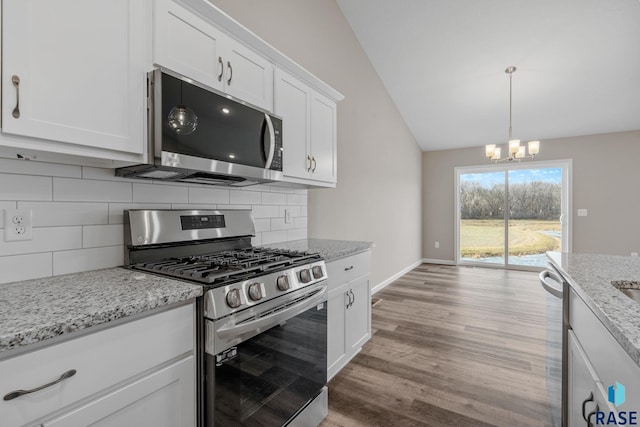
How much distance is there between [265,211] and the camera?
91.4 inches

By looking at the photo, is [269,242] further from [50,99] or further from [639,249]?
[639,249]

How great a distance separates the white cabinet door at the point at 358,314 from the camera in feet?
7.23

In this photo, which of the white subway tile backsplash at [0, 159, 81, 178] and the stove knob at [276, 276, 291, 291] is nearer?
the white subway tile backsplash at [0, 159, 81, 178]

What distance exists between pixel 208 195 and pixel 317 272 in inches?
33.6

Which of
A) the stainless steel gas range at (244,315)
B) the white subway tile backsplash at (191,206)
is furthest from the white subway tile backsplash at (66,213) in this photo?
the white subway tile backsplash at (191,206)

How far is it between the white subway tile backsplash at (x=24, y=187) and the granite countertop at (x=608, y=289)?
6.32ft

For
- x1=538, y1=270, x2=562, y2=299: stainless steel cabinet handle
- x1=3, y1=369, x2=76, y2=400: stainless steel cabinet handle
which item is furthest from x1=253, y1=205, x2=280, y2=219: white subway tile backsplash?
x1=538, y1=270, x2=562, y2=299: stainless steel cabinet handle

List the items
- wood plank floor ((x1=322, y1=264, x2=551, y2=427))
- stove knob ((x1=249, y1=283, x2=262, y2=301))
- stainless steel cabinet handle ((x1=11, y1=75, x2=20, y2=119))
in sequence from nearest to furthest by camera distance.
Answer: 1. stainless steel cabinet handle ((x1=11, y1=75, x2=20, y2=119))
2. stove knob ((x1=249, y1=283, x2=262, y2=301))
3. wood plank floor ((x1=322, y1=264, x2=551, y2=427))

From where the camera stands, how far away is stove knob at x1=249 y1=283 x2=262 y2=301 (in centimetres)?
123

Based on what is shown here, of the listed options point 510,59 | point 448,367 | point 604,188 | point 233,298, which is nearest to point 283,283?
point 233,298

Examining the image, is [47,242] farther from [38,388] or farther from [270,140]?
[270,140]

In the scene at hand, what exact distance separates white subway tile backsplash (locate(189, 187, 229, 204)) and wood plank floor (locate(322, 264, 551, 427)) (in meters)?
1.49

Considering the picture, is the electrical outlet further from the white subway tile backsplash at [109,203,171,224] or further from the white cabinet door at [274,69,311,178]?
the white cabinet door at [274,69,311,178]

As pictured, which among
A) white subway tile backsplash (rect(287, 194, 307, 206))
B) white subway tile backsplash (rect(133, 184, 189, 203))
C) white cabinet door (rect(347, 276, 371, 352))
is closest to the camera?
white subway tile backsplash (rect(133, 184, 189, 203))
